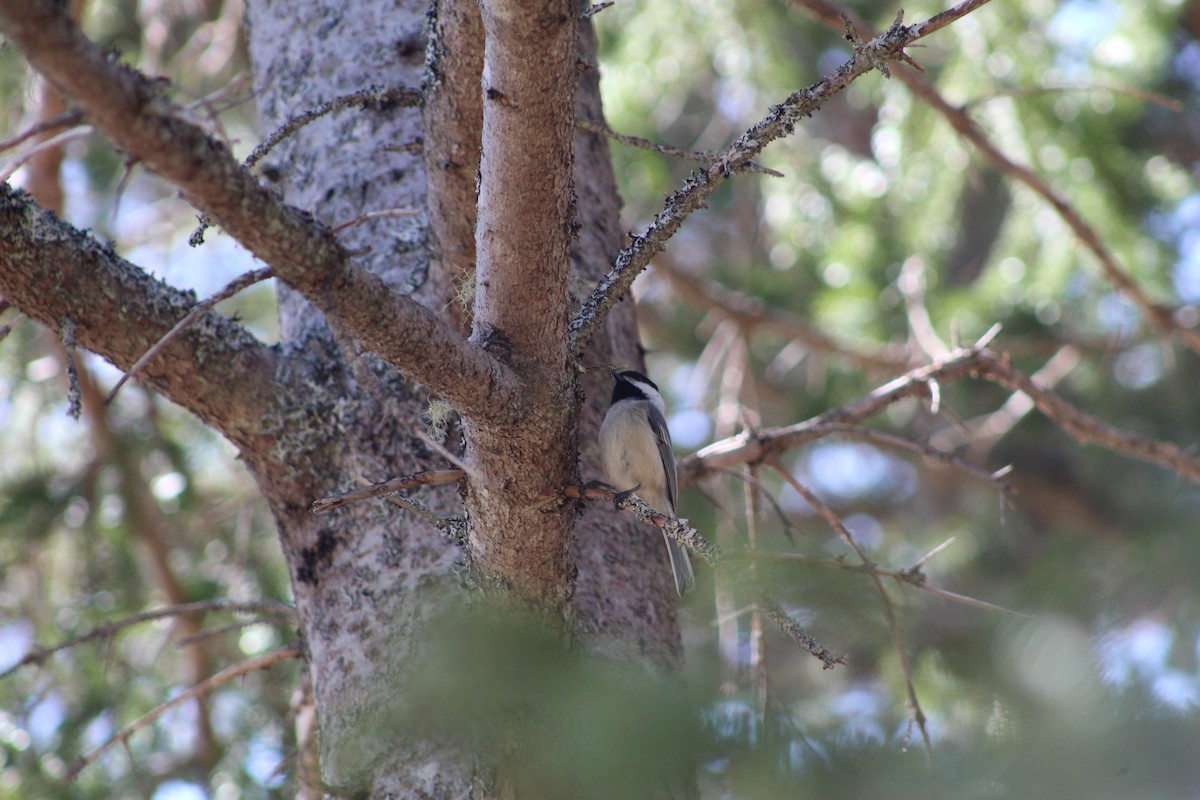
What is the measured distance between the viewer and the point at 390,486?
1.76 m

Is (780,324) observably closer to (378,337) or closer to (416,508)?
(416,508)

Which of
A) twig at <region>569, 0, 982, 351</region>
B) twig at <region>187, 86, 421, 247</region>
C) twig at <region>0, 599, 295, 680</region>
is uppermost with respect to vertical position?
twig at <region>187, 86, 421, 247</region>

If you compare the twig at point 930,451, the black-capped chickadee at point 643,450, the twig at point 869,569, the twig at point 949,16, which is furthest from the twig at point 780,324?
the twig at point 949,16

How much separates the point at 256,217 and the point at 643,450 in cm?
237

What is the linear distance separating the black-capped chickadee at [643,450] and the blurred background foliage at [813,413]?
228mm

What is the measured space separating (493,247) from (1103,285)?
153 inches

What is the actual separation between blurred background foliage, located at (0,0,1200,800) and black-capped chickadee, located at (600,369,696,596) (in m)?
0.23

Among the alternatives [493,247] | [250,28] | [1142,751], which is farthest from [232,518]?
[1142,751]

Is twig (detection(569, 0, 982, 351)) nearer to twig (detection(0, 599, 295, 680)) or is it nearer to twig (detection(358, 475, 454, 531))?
twig (detection(358, 475, 454, 531))

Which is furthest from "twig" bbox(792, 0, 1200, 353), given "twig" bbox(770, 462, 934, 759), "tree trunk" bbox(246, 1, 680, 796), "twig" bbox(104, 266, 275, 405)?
"twig" bbox(104, 266, 275, 405)

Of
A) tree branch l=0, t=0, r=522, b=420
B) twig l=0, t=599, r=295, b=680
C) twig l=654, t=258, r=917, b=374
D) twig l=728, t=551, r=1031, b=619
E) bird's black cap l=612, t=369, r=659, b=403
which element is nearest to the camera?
tree branch l=0, t=0, r=522, b=420

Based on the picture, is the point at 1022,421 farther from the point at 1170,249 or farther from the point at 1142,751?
the point at 1142,751

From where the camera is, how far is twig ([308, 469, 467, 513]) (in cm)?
175

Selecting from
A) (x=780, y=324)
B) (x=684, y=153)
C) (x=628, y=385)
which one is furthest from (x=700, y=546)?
(x=780, y=324)
